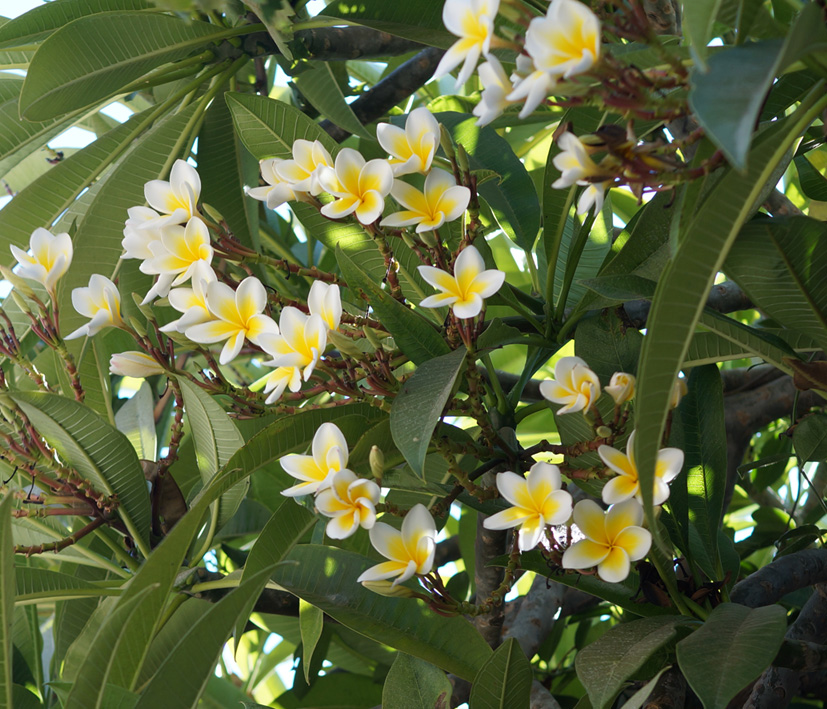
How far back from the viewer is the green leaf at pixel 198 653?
0.62 meters

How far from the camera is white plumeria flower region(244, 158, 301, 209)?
0.76m

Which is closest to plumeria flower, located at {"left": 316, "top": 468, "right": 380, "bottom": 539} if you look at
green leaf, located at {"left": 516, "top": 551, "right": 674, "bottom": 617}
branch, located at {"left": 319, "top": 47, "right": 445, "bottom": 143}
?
green leaf, located at {"left": 516, "top": 551, "right": 674, "bottom": 617}

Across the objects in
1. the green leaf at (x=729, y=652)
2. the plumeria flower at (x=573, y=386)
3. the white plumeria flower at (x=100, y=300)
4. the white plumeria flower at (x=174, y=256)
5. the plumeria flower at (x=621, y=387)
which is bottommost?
the green leaf at (x=729, y=652)

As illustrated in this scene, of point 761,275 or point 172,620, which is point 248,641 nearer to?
point 172,620

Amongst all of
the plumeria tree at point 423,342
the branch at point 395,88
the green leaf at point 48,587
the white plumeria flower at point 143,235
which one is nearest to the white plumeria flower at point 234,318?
the plumeria tree at point 423,342

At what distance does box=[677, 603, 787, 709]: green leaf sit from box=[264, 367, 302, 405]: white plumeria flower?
393 mm

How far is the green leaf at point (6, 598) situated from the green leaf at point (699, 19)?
2.06 feet

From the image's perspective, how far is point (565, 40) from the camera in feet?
1.67

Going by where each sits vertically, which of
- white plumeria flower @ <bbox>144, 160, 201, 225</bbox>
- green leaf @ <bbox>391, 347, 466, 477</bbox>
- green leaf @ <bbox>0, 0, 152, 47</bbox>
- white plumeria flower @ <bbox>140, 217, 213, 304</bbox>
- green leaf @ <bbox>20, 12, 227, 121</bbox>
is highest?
green leaf @ <bbox>0, 0, 152, 47</bbox>

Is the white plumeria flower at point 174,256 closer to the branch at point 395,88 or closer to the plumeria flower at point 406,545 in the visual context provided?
the plumeria flower at point 406,545

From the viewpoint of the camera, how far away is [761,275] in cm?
73

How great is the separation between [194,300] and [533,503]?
13.9 inches

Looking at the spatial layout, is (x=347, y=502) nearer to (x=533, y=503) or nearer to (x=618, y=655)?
(x=533, y=503)

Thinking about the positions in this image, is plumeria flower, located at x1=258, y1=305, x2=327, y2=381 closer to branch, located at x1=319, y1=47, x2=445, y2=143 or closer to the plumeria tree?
the plumeria tree
